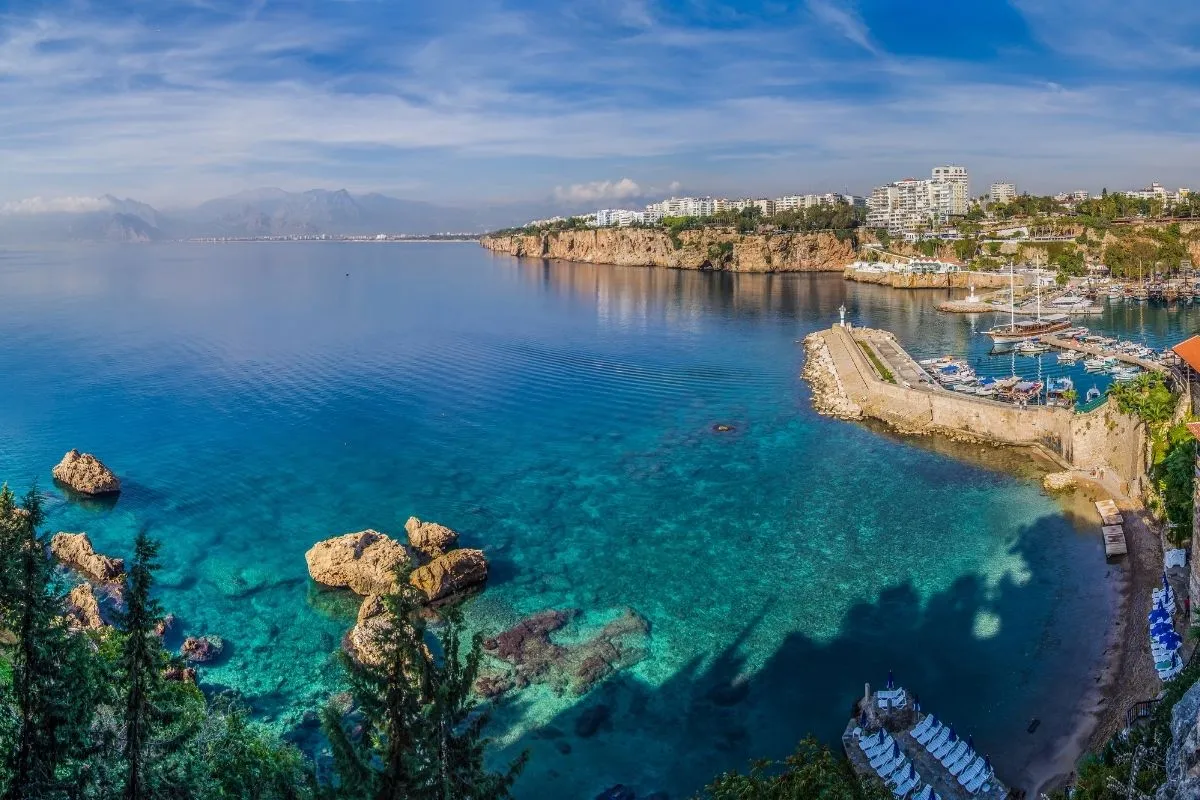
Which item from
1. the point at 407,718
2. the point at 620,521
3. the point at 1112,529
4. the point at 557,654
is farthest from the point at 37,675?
the point at 1112,529

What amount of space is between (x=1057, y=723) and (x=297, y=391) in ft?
164

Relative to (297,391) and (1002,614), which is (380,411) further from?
(1002,614)

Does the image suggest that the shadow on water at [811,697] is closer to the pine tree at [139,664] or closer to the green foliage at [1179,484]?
the green foliage at [1179,484]

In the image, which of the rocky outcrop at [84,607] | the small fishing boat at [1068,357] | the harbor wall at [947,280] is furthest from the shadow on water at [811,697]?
the harbor wall at [947,280]

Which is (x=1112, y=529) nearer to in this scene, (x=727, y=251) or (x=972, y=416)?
(x=972, y=416)

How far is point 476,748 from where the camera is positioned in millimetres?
10516

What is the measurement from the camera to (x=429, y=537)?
31.0 meters

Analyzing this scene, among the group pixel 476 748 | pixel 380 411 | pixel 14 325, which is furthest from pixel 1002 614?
pixel 14 325

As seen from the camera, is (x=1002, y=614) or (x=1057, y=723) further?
(x=1002, y=614)

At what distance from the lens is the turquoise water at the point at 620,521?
22422 millimetres

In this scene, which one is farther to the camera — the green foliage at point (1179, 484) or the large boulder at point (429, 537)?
the large boulder at point (429, 537)

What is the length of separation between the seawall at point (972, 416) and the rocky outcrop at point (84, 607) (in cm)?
3771

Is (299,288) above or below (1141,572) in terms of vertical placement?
above

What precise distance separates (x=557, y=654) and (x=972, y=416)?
29.3 metres
